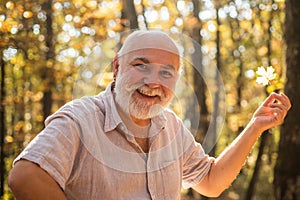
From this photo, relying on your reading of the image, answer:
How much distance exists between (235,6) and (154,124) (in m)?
17.1

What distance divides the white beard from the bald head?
204 mm

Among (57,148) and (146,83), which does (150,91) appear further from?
(57,148)

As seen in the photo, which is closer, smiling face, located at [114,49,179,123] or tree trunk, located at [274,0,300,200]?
smiling face, located at [114,49,179,123]

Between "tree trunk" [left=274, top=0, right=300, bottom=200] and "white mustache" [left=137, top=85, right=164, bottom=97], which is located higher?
"white mustache" [left=137, top=85, right=164, bottom=97]

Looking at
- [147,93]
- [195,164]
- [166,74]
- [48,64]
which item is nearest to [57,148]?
[147,93]

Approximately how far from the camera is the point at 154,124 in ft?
9.77

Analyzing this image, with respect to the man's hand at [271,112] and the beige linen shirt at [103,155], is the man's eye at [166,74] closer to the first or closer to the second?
the beige linen shirt at [103,155]

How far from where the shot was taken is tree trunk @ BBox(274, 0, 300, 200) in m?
5.53

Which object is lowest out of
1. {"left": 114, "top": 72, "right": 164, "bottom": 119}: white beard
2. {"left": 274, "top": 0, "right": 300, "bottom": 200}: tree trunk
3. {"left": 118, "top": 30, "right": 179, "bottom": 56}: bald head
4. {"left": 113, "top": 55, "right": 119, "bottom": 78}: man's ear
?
{"left": 274, "top": 0, "right": 300, "bottom": 200}: tree trunk

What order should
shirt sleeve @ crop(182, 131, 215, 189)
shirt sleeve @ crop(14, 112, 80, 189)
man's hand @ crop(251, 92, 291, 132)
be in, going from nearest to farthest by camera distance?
shirt sleeve @ crop(14, 112, 80, 189) → man's hand @ crop(251, 92, 291, 132) → shirt sleeve @ crop(182, 131, 215, 189)

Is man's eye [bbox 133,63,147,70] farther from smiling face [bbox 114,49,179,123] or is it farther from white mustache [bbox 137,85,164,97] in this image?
white mustache [bbox 137,85,164,97]

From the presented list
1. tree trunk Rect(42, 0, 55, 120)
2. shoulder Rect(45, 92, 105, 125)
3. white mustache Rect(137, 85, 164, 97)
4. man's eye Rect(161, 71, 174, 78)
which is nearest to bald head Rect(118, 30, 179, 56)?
man's eye Rect(161, 71, 174, 78)

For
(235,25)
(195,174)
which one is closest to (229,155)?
(195,174)

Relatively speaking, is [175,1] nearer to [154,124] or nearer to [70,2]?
[70,2]
